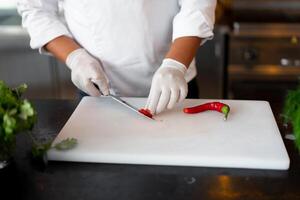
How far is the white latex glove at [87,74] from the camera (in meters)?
0.81

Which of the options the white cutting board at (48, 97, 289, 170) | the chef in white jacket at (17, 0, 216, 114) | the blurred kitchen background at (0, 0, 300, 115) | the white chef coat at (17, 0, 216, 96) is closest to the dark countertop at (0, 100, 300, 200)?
the white cutting board at (48, 97, 289, 170)

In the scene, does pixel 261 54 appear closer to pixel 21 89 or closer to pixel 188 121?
pixel 188 121

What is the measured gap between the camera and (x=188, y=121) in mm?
717

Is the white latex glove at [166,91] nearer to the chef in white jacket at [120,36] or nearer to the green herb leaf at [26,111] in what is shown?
the chef in white jacket at [120,36]

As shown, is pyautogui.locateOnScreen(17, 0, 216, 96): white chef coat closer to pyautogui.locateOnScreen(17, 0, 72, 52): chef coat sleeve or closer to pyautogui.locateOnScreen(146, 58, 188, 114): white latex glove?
pyautogui.locateOnScreen(17, 0, 72, 52): chef coat sleeve

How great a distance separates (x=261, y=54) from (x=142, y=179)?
3.52 feet

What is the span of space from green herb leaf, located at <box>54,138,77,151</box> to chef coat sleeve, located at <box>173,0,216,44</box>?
0.34 meters

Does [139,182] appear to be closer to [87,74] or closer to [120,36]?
[87,74]

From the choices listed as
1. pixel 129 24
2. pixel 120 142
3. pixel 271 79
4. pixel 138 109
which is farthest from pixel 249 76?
pixel 120 142

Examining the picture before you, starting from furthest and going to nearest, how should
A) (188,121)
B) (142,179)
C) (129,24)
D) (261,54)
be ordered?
(261,54), (129,24), (188,121), (142,179)

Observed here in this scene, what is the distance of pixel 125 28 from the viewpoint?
0.91m

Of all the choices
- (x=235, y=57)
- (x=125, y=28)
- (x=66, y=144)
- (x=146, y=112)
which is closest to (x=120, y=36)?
(x=125, y=28)

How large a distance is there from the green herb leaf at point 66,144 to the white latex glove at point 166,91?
16 centimetres

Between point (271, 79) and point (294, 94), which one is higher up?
point (294, 94)
